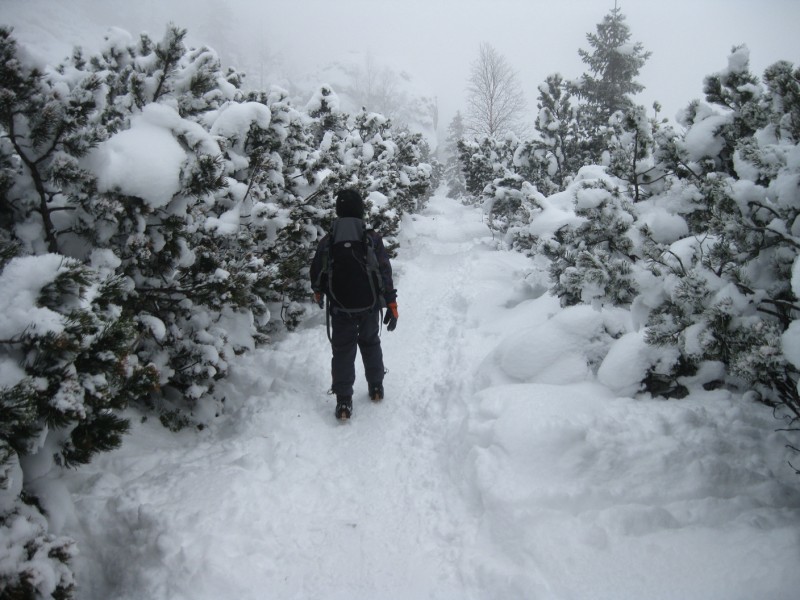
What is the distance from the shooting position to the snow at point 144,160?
245cm

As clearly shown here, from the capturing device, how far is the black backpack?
4.28 meters

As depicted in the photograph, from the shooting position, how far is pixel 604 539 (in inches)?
99.3

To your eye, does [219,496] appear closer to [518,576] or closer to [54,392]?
[54,392]

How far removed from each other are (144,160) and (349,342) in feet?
8.62

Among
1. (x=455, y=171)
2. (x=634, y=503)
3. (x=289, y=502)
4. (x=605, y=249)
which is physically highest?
(x=455, y=171)

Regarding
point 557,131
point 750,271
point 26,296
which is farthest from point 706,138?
point 557,131

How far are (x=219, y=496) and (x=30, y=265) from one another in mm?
1982

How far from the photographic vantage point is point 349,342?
4.52 m

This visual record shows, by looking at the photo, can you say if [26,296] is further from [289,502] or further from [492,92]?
[492,92]

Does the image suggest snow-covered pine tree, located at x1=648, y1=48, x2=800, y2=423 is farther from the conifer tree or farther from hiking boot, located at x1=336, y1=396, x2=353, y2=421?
the conifer tree

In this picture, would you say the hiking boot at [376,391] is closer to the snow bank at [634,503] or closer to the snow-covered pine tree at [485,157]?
the snow bank at [634,503]

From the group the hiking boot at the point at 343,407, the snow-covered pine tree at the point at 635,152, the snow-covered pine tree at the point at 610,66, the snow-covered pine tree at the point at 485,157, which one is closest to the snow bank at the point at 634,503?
the hiking boot at the point at 343,407

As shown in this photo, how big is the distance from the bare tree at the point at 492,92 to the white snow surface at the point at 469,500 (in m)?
25.1

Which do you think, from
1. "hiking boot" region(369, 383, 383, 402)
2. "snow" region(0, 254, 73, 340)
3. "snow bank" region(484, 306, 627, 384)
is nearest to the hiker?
"hiking boot" region(369, 383, 383, 402)
